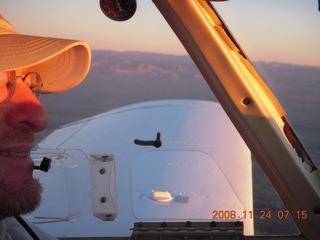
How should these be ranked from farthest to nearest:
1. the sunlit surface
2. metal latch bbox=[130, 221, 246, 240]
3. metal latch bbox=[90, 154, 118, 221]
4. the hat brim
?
the sunlit surface, metal latch bbox=[90, 154, 118, 221], metal latch bbox=[130, 221, 246, 240], the hat brim

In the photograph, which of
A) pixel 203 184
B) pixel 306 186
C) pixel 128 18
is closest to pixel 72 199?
pixel 203 184

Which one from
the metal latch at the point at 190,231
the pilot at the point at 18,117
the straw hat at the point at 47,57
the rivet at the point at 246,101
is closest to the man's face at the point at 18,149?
Result: the pilot at the point at 18,117

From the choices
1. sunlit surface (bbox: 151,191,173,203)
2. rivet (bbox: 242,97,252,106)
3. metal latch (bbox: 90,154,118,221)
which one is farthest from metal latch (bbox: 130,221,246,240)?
sunlit surface (bbox: 151,191,173,203)

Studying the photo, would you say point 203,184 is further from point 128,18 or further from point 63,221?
point 128,18

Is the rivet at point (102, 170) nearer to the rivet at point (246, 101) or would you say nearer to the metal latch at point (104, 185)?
the metal latch at point (104, 185)

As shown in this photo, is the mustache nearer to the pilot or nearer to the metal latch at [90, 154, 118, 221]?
the pilot

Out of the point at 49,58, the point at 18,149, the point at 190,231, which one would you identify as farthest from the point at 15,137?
the point at 190,231
